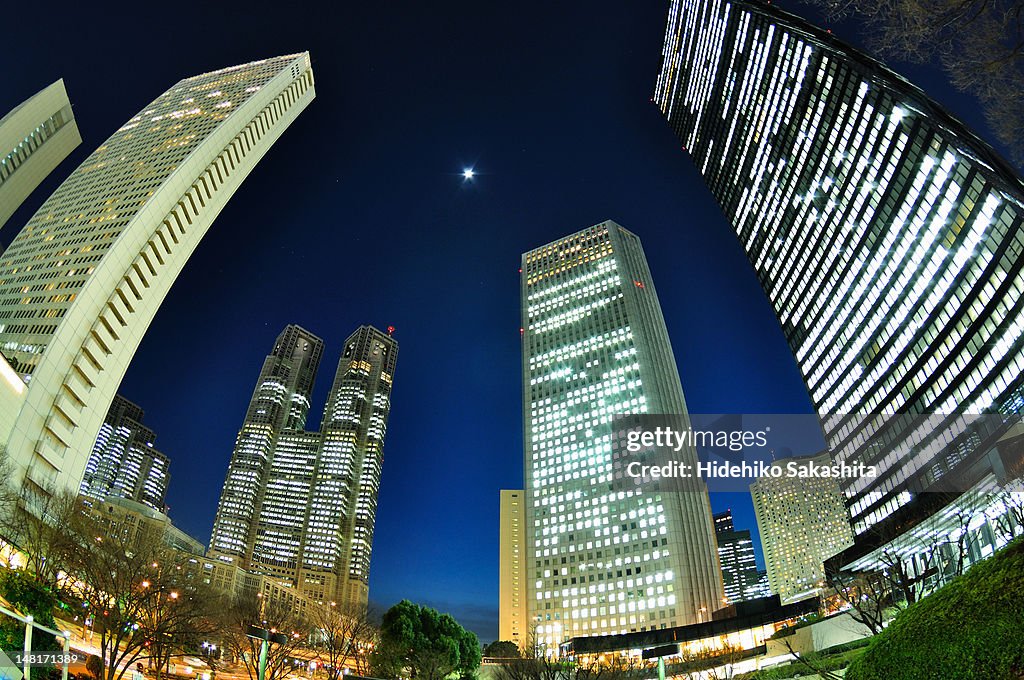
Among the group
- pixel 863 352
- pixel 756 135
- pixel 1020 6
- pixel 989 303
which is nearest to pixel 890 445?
pixel 863 352

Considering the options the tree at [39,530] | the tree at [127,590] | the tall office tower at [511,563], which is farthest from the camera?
the tall office tower at [511,563]

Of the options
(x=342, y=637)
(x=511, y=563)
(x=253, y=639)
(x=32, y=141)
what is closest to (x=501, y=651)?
(x=342, y=637)

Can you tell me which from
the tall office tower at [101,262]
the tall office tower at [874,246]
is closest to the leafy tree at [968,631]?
the tall office tower at [874,246]

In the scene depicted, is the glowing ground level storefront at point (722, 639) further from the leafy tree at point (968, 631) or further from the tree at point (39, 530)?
the tree at point (39, 530)

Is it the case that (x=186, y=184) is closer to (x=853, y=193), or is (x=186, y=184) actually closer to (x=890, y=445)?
(x=853, y=193)

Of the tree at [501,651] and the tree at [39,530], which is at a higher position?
the tree at [39,530]

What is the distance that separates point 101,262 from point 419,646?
6555 centimetres

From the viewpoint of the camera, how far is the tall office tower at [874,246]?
7188cm

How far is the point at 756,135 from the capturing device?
4663 inches

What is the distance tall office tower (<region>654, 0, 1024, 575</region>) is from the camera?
7188 cm

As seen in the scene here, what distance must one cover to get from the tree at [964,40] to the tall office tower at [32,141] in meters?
129

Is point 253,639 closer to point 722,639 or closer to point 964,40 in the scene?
point 964,40

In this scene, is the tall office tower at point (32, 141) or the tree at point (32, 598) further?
the tall office tower at point (32, 141)

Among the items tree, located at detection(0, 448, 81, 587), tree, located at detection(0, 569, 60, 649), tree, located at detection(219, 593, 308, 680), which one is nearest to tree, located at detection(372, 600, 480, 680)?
tree, located at detection(219, 593, 308, 680)
